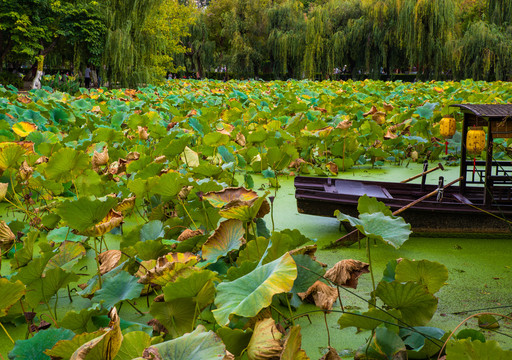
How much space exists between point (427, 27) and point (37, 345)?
12683 millimetres

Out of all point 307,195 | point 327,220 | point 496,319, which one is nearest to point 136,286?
point 496,319

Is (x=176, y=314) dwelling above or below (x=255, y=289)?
below

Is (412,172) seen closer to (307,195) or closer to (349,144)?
(349,144)

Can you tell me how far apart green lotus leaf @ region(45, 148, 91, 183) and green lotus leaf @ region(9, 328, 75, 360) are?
3.85 feet

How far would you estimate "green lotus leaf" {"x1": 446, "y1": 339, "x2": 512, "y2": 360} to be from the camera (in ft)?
2.55

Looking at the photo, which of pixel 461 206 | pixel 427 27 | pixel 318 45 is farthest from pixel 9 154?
pixel 318 45

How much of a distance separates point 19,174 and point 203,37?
20.7 metres

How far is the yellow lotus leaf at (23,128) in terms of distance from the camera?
3073 mm

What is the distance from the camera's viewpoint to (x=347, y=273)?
4.47ft

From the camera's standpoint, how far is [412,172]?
11.6 ft

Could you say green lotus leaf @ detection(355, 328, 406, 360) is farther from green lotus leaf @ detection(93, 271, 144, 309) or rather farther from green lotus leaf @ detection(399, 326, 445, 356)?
green lotus leaf @ detection(93, 271, 144, 309)

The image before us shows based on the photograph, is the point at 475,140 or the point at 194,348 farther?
the point at 475,140

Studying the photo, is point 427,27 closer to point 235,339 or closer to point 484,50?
point 484,50

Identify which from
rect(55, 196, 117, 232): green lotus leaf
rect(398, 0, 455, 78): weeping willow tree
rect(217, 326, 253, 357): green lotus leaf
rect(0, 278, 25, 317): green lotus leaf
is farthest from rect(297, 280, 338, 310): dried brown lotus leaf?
rect(398, 0, 455, 78): weeping willow tree
